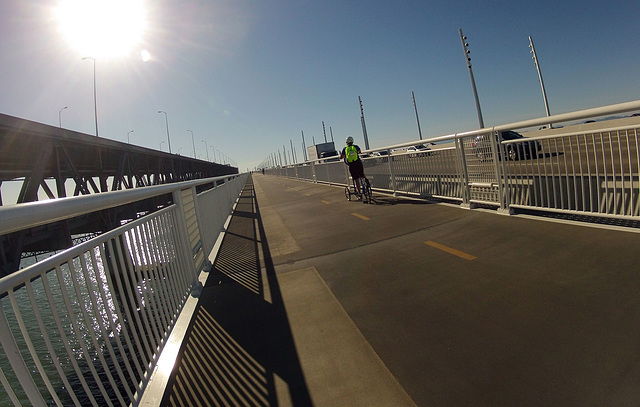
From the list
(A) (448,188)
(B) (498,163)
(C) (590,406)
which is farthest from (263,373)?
(A) (448,188)

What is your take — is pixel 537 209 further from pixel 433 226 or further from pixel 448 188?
pixel 448 188

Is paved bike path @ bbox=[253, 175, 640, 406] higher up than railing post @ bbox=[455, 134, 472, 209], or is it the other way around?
railing post @ bbox=[455, 134, 472, 209]

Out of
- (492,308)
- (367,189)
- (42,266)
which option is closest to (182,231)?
(42,266)

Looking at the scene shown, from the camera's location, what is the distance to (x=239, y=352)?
271 centimetres

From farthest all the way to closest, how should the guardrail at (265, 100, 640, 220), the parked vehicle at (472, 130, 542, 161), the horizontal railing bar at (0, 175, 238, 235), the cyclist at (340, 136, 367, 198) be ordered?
the cyclist at (340, 136, 367, 198) → the parked vehicle at (472, 130, 542, 161) → the guardrail at (265, 100, 640, 220) → the horizontal railing bar at (0, 175, 238, 235)

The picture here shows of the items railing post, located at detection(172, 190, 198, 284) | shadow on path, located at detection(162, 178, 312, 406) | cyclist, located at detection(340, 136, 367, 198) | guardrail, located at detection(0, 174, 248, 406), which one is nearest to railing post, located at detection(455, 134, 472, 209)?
cyclist, located at detection(340, 136, 367, 198)

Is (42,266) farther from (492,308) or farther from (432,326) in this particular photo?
(492,308)

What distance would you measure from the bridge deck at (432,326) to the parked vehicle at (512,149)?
1230 millimetres

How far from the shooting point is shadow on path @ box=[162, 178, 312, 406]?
2.22 meters

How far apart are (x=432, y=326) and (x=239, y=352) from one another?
1602 millimetres

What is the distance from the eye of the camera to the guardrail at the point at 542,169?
420cm

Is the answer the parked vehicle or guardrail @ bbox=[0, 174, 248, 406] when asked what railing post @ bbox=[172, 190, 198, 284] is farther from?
the parked vehicle

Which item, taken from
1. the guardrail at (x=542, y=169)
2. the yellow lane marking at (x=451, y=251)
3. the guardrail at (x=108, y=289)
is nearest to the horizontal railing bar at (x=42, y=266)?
the guardrail at (x=108, y=289)

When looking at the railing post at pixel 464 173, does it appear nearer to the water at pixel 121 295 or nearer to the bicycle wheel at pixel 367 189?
the bicycle wheel at pixel 367 189
